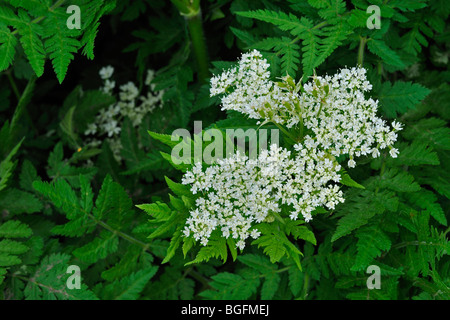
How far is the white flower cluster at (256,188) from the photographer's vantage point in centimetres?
197

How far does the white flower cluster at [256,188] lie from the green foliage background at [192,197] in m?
0.09

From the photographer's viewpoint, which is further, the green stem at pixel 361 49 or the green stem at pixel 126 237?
the green stem at pixel 126 237

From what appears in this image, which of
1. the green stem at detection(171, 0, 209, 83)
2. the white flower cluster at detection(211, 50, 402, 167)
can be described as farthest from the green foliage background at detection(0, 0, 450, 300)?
the white flower cluster at detection(211, 50, 402, 167)

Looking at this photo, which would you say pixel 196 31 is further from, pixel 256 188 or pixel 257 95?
pixel 256 188

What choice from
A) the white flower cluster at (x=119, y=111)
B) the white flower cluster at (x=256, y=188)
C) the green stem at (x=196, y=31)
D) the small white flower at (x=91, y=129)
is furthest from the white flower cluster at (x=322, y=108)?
the small white flower at (x=91, y=129)

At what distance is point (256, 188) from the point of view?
199 centimetres

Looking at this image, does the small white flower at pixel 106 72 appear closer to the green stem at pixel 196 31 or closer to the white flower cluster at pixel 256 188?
the green stem at pixel 196 31

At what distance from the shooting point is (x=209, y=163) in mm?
2094

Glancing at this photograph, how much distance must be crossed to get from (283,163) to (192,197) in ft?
1.47

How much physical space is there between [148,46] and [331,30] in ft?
4.67

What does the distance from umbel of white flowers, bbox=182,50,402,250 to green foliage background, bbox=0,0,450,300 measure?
0.34 feet

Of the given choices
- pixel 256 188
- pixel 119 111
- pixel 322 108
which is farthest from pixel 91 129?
pixel 322 108

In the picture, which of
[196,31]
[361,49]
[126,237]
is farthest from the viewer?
[196,31]
